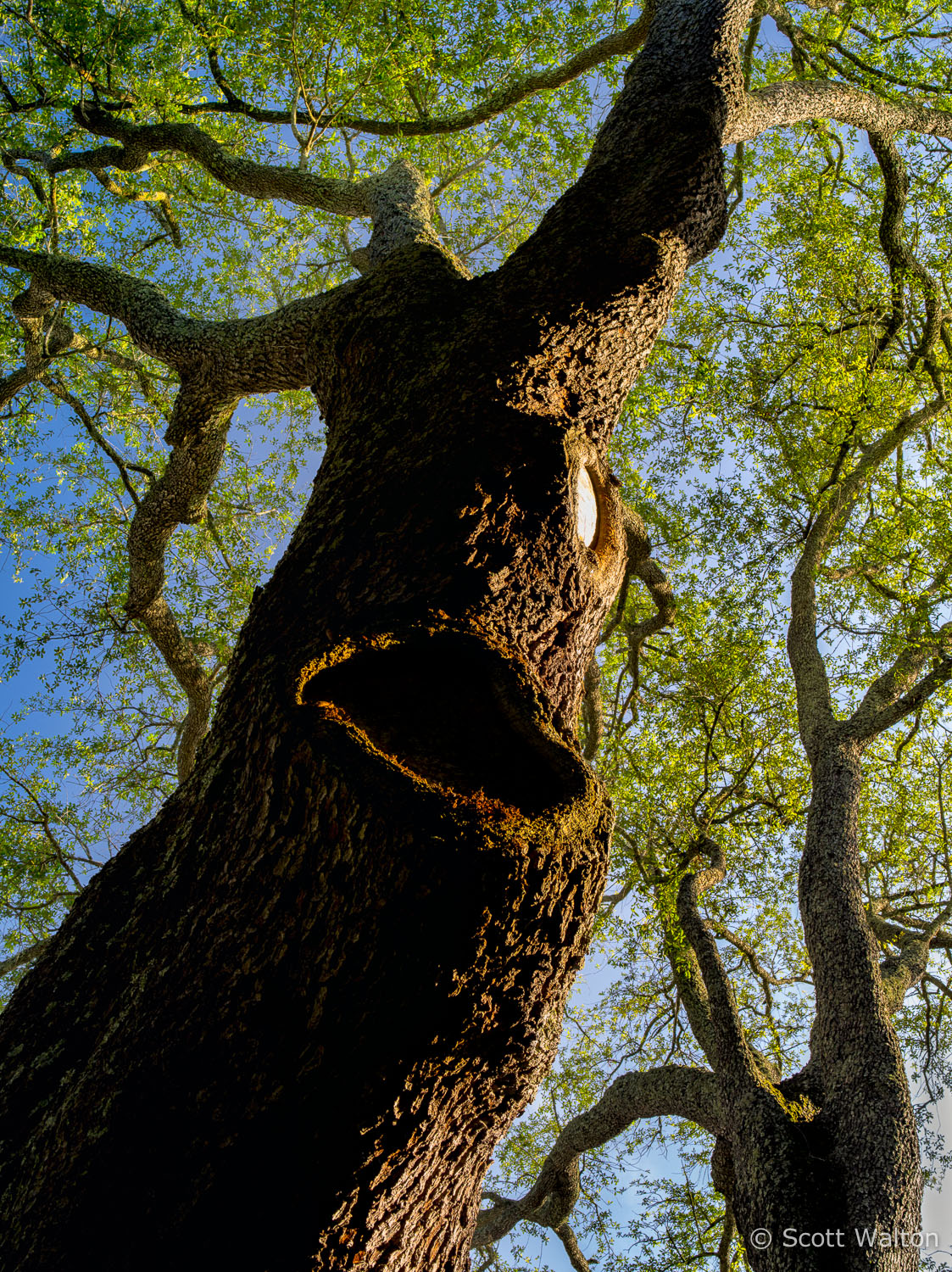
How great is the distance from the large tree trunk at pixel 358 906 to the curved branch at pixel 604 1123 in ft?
14.2

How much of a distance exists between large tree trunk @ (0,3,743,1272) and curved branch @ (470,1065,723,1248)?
4.31m

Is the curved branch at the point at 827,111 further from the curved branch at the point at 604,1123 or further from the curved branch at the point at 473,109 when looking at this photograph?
the curved branch at the point at 604,1123

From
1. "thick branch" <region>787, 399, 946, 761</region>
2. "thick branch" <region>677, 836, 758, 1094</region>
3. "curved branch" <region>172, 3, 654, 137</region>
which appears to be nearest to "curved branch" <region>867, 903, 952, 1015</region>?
"thick branch" <region>677, 836, 758, 1094</region>

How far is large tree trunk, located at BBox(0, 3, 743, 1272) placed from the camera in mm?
1456

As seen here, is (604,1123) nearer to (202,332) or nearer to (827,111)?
(202,332)

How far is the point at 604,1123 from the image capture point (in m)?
6.29

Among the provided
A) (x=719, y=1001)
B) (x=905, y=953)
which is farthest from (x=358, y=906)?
(x=905, y=953)

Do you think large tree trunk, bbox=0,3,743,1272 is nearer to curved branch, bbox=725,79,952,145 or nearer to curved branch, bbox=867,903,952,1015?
curved branch, bbox=725,79,952,145

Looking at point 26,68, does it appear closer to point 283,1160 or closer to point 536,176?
point 536,176

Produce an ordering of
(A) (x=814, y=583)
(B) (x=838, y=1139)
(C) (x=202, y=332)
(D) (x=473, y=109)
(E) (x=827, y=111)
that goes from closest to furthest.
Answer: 1. (B) (x=838, y=1139)
2. (C) (x=202, y=332)
3. (E) (x=827, y=111)
4. (A) (x=814, y=583)
5. (D) (x=473, y=109)

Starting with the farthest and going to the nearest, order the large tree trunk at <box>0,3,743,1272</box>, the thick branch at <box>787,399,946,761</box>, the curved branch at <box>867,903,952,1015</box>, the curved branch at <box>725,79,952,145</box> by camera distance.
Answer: the thick branch at <box>787,399,946,761</box>, the curved branch at <box>867,903,952,1015</box>, the curved branch at <box>725,79,952,145</box>, the large tree trunk at <box>0,3,743,1272</box>

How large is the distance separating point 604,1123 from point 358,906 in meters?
6.04

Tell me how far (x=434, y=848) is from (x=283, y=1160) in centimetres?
65

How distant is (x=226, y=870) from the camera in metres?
1.77
